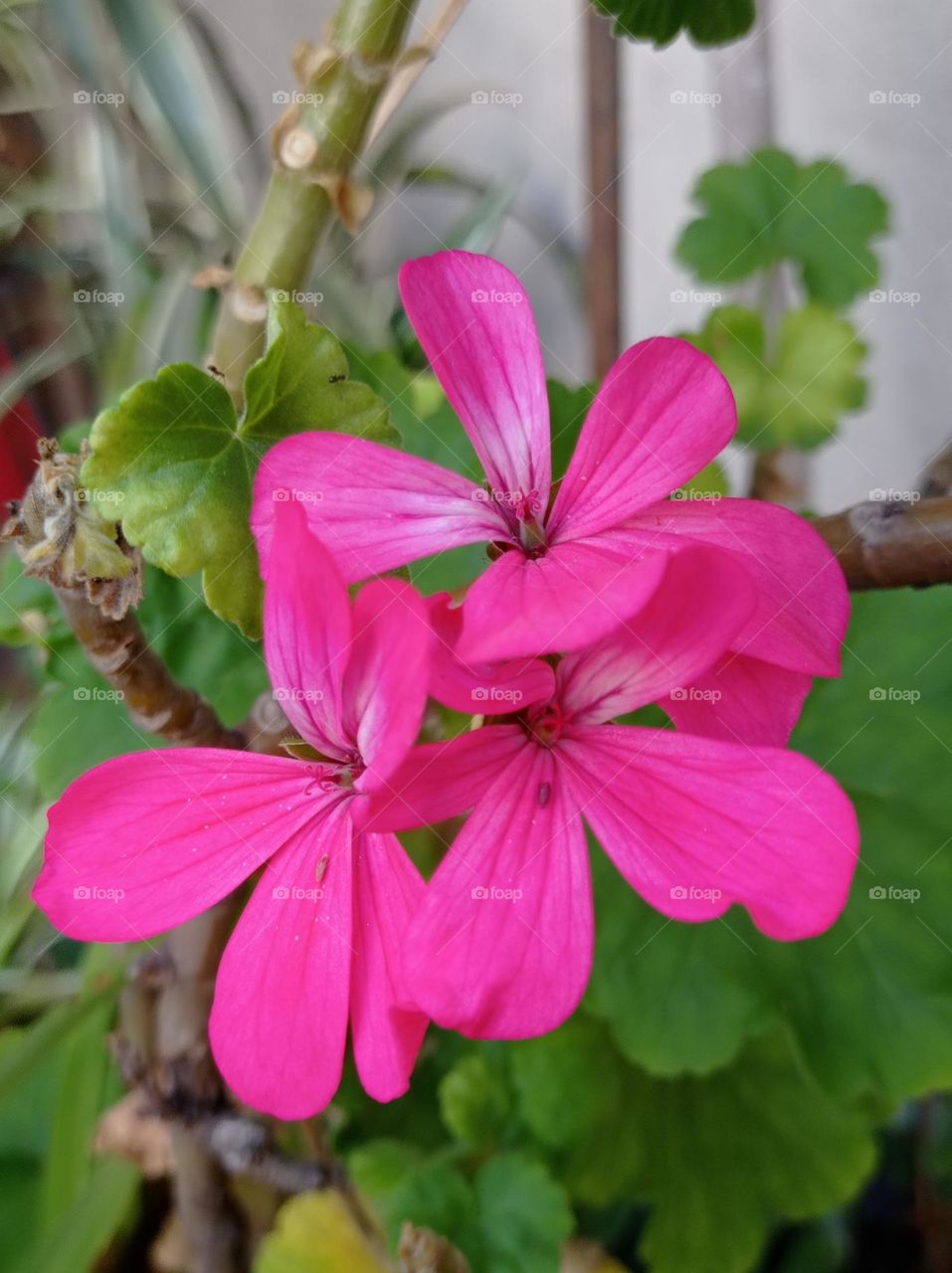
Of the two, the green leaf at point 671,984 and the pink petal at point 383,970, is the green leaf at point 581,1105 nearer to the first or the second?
the green leaf at point 671,984

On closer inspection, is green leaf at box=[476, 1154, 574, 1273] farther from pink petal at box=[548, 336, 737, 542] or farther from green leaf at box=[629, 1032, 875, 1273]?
pink petal at box=[548, 336, 737, 542]

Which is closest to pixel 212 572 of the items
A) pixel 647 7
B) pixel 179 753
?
pixel 179 753

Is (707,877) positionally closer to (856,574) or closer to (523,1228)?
(856,574)

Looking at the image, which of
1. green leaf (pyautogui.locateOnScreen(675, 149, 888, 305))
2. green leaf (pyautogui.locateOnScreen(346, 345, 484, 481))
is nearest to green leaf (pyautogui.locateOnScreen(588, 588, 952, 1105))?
green leaf (pyautogui.locateOnScreen(346, 345, 484, 481))

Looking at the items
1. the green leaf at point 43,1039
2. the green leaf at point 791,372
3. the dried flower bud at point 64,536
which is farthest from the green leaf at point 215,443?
the green leaf at point 791,372

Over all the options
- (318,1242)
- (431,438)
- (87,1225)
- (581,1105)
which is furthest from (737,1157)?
(431,438)

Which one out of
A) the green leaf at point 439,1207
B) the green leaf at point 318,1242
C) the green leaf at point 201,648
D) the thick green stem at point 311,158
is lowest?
the green leaf at point 318,1242
